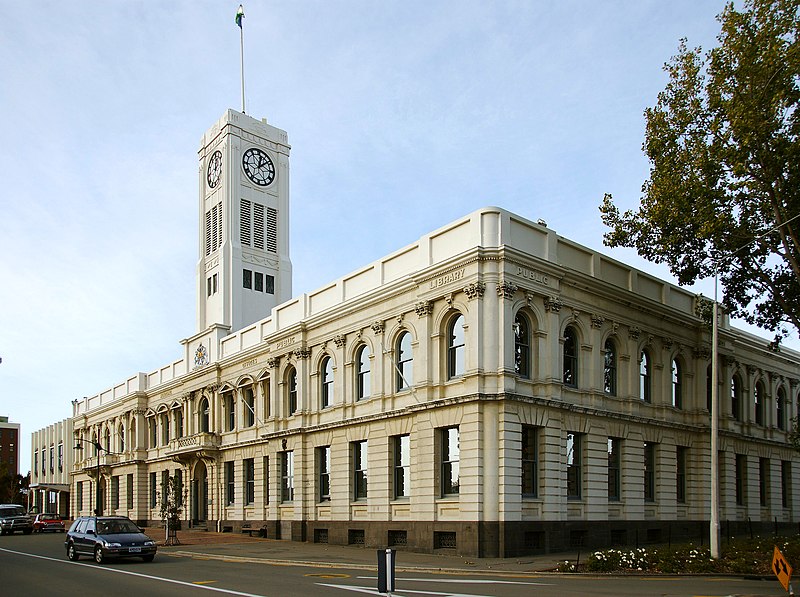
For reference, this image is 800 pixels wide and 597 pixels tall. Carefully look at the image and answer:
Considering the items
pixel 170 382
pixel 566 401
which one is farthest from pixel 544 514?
pixel 170 382

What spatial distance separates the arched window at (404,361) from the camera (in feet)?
113

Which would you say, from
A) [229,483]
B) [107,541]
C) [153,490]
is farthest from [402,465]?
[153,490]

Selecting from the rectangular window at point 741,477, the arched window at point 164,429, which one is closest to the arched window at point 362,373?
the rectangular window at point 741,477

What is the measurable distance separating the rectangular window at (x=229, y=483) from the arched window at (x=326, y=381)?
12683 mm

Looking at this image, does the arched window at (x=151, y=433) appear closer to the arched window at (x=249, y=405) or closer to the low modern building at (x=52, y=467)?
the arched window at (x=249, y=405)

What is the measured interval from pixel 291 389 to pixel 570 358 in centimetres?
1601

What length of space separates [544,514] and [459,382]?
587 centimetres

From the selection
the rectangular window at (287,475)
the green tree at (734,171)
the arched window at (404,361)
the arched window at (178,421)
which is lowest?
the rectangular window at (287,475)

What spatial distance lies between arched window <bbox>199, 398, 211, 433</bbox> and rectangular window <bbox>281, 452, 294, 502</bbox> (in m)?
12.4

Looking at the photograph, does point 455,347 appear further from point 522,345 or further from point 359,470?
point 359,470

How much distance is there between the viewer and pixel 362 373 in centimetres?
3766

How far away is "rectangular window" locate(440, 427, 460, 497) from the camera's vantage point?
31125mm

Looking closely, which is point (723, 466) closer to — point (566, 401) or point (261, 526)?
point (566, 401)

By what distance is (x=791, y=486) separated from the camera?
1884 inches
